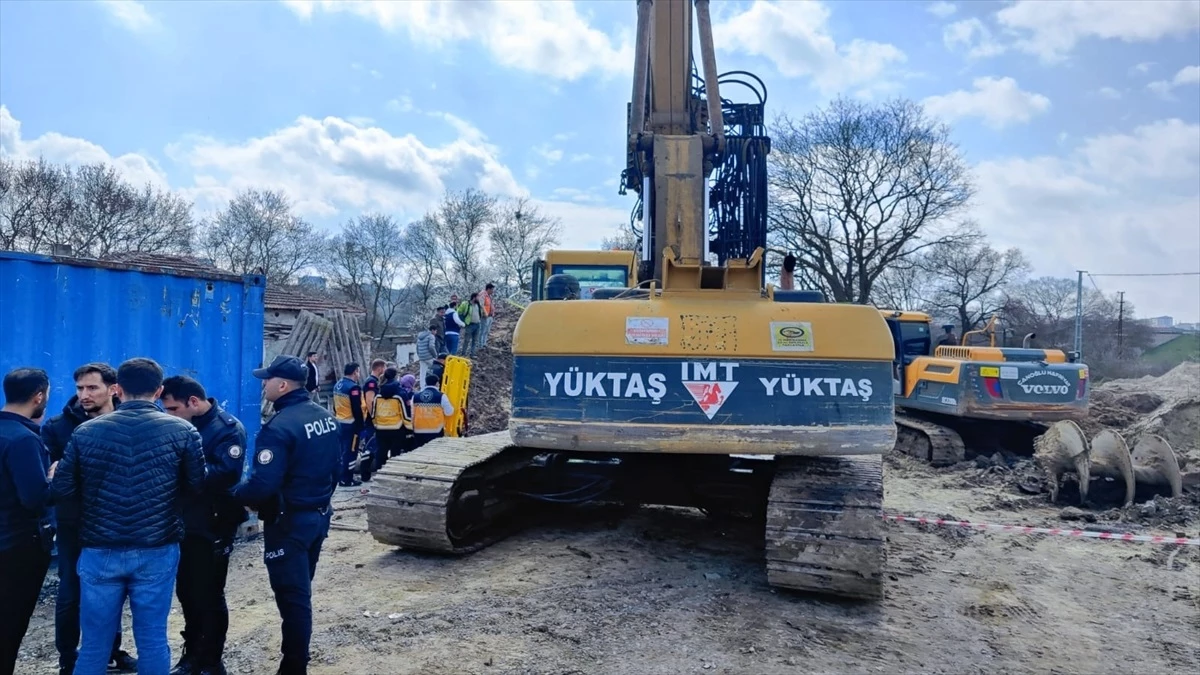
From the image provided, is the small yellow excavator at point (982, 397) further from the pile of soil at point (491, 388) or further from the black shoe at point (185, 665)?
the black shoe at point (185, 665)

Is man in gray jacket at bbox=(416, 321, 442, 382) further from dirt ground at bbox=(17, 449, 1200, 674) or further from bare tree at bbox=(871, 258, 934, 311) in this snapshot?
bare tree at bbox=(871, 258, 934, 311)

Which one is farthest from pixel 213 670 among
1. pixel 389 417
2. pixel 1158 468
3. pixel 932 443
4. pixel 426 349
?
pixel 426 349

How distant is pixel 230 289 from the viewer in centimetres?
723

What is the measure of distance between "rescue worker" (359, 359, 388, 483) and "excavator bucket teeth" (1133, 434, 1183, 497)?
8.77m

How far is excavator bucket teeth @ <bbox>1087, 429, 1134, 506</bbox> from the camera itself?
876 centimetres

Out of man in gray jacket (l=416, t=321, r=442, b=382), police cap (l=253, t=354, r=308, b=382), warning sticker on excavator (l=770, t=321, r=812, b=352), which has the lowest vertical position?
man in gray jacket (l=416, t=321, r=442, b=382)

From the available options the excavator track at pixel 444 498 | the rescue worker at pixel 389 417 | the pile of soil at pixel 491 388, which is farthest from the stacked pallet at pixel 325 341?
the excavator track at pixel 444 498

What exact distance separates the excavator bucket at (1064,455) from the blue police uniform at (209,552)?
8.68 metres

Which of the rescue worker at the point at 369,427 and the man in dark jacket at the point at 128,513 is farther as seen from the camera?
the rescue worker at the point at 369,427

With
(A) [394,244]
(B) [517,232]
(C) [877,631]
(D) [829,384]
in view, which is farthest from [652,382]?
(A) [394,244]

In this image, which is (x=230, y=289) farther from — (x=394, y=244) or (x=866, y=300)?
(x=394, y=244)

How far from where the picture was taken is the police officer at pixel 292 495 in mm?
3744

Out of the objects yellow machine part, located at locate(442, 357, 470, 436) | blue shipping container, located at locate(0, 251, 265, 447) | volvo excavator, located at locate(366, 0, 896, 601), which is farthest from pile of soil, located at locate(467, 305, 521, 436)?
volvo excavator, located at locate(366, 0, 896, 601)

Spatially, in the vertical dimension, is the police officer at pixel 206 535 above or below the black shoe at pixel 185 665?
above
